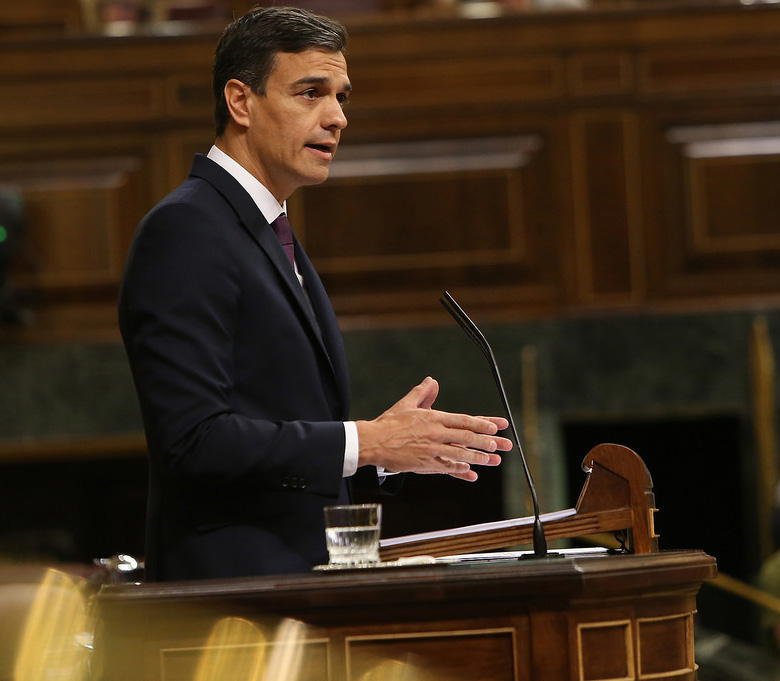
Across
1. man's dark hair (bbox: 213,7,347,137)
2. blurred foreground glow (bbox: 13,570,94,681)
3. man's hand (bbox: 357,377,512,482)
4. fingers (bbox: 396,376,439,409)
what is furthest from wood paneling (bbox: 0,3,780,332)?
man's hand (bbox: 357,377,512,482)

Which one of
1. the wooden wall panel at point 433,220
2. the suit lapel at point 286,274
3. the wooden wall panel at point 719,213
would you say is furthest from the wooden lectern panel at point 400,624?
the wooden wall panel at point 719,213

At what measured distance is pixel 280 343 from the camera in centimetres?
179

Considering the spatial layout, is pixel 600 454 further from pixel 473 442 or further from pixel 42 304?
pixel 42 304

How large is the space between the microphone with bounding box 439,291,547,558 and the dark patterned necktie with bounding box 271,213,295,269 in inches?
9.7

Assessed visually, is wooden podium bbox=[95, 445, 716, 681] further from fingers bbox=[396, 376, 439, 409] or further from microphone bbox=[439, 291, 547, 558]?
fingers bbox=[396, 376, 439, 409]

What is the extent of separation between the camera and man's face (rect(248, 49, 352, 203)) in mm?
1958

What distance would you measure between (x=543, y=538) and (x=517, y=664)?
0.71 feet

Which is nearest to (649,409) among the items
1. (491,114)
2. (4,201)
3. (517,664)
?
(491,114)

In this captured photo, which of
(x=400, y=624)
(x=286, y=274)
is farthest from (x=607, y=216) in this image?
(x=400, y=624)

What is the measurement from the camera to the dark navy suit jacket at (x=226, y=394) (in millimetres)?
1665

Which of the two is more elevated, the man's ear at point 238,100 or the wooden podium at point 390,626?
the man's ear at point 238,100

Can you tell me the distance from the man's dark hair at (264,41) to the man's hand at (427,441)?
1.94ft

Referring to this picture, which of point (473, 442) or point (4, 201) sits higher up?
point (4, 201)

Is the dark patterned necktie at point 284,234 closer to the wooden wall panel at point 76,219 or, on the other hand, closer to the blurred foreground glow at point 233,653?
the blurred foreground glow at point 233,653
